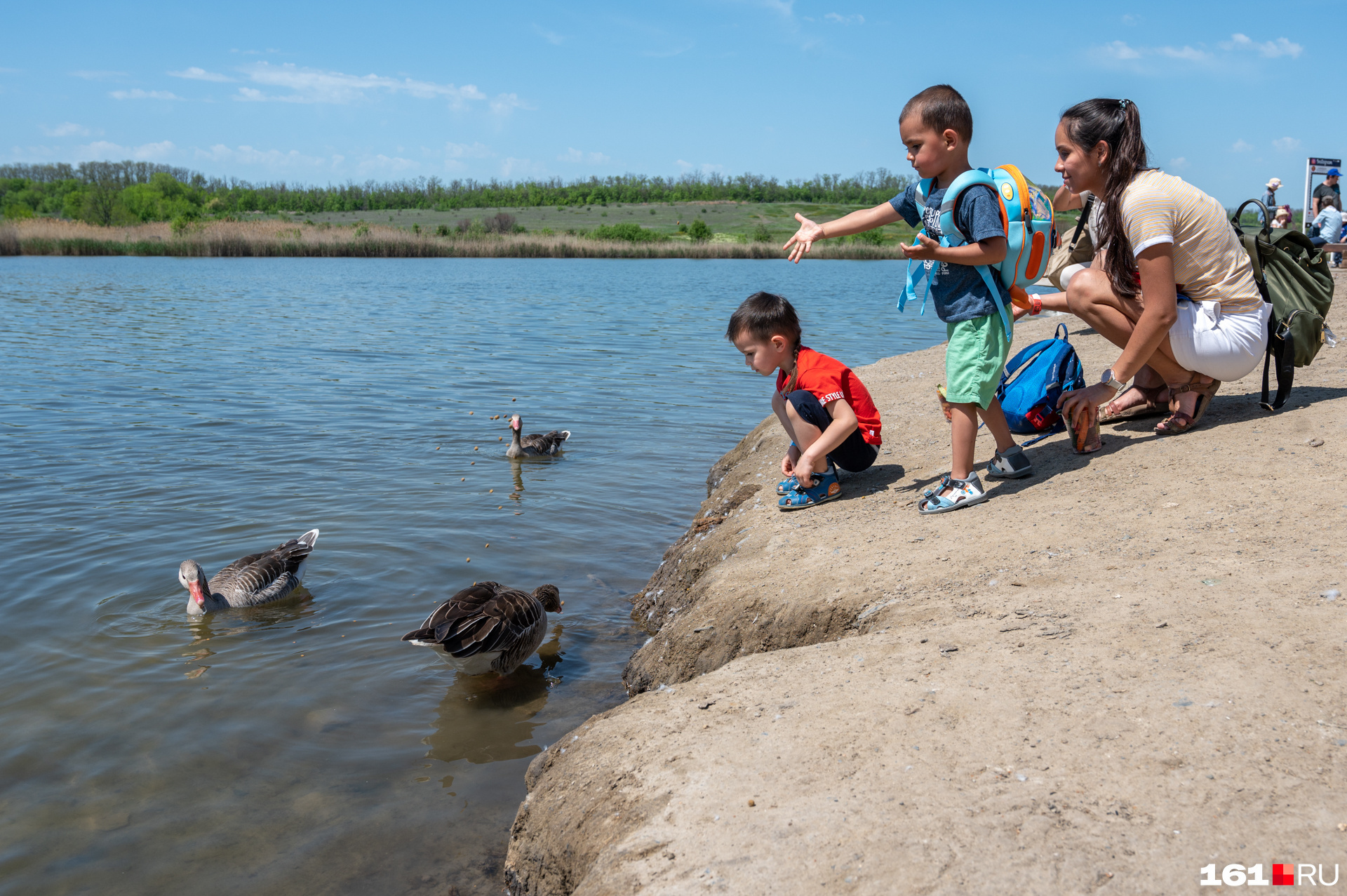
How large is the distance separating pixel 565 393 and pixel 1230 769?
1281cm

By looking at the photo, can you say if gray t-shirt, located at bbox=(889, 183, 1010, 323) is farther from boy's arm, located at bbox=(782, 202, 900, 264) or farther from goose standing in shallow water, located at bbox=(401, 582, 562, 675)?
goose standing in shallow water, located at bbox=(401, 582, 562, 675)

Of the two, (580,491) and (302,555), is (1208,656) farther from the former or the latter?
(580,491)

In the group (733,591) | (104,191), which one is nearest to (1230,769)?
(733,591)

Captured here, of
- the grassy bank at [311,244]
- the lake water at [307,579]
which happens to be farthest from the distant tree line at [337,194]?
the lake water at [307,579]

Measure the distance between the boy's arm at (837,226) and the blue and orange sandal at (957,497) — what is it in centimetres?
153

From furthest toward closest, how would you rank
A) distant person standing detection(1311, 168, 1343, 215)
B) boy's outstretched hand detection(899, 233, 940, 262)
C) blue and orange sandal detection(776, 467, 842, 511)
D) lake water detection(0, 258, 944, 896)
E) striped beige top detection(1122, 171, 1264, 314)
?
1. distant person standing detection(1311, 168, 1343, 215)
2. blue and orange sandal detection(776, 467, 842, 511)
3. striped beige top detection(1122, 171, 1264, 314)
4. boy's outstretched hand detection(899, 233, 940, 262)
5. lake water detection(0, 258, 944, 896)

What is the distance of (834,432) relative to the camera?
5.19m

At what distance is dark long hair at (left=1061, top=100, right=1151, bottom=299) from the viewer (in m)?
4.50

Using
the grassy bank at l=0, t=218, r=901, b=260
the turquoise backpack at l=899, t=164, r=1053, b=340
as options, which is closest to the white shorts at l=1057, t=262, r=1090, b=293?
the turquoise backpack at l=899, t=164, r=1053, b=340

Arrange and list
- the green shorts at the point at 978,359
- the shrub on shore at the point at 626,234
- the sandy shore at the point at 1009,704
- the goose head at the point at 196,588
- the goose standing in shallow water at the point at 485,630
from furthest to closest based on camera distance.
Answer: the shrub on shore at the point at 626,234 < the goose head at the point at 196,588 < the goose standing in shallow water at the point at 485,630 < the green shorts at the point at 978,359 < the sandy shore at the point at 1009,704

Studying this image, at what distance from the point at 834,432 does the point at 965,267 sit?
1.20 meters

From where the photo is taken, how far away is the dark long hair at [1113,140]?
450cm

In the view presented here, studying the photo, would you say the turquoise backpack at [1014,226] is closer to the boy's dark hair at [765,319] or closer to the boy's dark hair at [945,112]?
the boy's dark hair at [945,112]

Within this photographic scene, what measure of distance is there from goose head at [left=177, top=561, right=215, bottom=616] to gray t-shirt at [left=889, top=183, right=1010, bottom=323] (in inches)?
203
